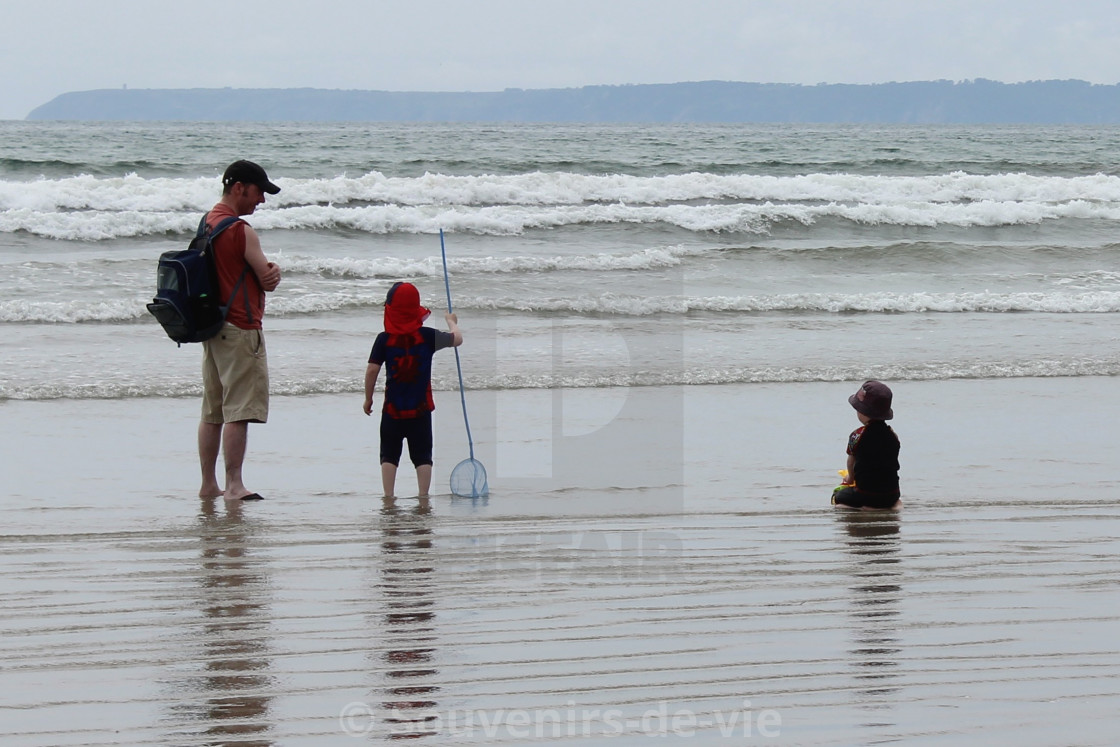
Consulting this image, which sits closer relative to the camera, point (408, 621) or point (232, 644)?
point (232, 644)

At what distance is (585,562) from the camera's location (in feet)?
14.6

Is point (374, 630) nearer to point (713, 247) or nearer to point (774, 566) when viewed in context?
point (774, 566)

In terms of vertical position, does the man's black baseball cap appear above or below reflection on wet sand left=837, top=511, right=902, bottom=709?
above

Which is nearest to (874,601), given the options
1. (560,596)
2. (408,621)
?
(560,596)

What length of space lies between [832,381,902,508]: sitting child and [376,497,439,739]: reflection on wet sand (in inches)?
78.2

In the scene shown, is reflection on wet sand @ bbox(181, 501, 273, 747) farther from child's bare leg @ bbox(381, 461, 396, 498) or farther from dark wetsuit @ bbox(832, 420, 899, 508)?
dark wetsuit @ bbox(832, 420, 899, 508)

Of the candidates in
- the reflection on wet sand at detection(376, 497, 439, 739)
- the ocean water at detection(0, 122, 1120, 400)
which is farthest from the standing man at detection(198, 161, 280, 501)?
the ocean water at detection(0, 122, 1120, 400)

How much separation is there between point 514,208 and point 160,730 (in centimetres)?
1722

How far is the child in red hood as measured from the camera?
5.69 m

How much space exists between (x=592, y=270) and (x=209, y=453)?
969cm

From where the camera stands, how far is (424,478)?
19.0 ft

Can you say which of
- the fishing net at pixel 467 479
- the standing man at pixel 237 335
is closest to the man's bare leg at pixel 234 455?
the standing man at pixel 237 335

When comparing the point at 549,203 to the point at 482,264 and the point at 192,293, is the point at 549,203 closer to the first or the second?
the point at 482,264

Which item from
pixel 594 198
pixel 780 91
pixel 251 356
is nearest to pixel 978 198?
pixel 594 198
